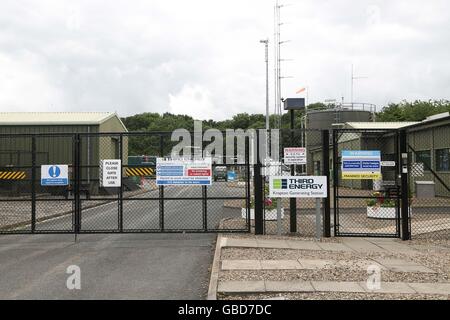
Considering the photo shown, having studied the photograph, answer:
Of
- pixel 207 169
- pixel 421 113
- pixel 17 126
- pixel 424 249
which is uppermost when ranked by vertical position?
pixel 421 113

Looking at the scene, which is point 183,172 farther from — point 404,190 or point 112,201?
point 112,201

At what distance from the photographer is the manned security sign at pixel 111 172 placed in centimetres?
1285

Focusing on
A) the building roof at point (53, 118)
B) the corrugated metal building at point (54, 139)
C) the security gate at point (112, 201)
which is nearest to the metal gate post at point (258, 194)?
the security gate at point (112, 201)

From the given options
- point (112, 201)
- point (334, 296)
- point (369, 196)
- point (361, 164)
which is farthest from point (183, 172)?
point (112, 201)

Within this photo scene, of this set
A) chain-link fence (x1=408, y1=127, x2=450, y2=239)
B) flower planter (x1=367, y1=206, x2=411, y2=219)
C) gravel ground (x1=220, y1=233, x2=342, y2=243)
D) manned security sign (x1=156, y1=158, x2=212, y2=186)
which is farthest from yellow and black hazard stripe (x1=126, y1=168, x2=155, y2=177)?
chain-link fence (x1=408, y1=127, x2=450, y2=239)

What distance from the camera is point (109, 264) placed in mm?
9781

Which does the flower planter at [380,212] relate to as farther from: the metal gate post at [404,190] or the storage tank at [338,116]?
the storage tank at [338,116]

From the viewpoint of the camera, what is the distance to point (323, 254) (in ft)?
34.8

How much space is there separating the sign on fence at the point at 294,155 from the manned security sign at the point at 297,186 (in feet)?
1.62

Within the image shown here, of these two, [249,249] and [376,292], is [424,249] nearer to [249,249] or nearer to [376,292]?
[249,249]

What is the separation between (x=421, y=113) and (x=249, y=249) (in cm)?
7797

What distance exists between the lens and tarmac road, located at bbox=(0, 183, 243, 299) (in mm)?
7613

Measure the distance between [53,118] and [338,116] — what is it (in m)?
29.4
